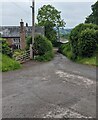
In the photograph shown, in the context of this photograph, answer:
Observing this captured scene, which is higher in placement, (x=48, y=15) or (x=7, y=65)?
(x=48, y=15)

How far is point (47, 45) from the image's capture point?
31609mm

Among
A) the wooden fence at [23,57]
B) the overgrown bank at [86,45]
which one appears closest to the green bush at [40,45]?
the wooden fence at [23,57]

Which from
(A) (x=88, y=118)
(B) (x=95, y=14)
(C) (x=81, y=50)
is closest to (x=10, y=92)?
(A) (x=88, y=118)


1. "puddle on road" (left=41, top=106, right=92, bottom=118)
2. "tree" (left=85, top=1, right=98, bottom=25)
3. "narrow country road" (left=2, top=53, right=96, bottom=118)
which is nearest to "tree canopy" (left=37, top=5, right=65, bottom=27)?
"tree" (left=85, top=1, right=98, bottom=25)

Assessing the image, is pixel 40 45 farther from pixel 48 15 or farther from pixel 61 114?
pixel 48 15

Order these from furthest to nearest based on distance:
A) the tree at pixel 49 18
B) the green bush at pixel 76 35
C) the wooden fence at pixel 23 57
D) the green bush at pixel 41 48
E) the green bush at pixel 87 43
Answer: the tree at pixel 49 18 < the green bush at pixel 76 35 < the green bush at pixel 41 48 < the green bush at pixel 87 43 < the wooden fence at pixel 23 57

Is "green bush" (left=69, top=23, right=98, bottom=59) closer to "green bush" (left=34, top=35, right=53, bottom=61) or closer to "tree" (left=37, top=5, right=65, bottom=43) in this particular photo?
"green bush" (left=34, top=35, right=53, bottom=61)

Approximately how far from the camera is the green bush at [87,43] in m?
27.4

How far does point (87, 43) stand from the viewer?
2753cm

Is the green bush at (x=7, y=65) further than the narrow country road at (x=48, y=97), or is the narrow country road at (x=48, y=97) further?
the green bush at (x=7, y=65)

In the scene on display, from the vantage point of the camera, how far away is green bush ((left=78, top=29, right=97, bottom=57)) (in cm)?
2744

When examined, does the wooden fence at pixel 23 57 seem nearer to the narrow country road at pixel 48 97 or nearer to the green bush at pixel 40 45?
the green bush at pixel 40 45

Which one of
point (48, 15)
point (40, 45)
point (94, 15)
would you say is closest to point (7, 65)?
point (40, 45)

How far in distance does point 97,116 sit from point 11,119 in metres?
3.35
